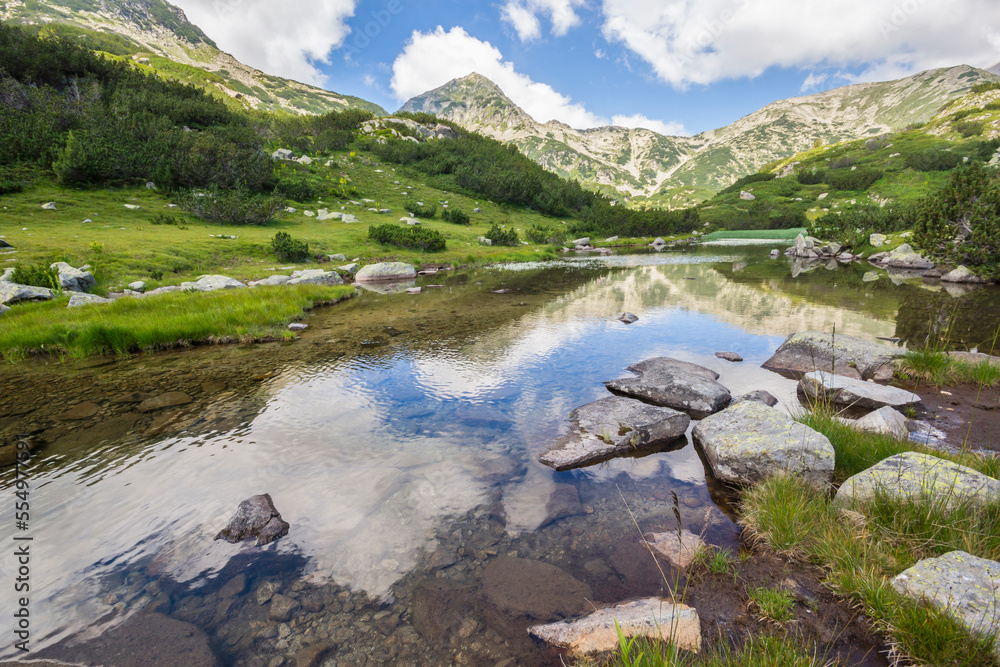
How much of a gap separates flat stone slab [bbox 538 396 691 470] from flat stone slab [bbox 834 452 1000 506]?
2.73 meters

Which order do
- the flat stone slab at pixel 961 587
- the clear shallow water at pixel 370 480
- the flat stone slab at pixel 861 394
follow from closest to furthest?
the flat stone slab at pixel 961 587
the clear shallow water at pixel 370 480
the flat stone slab at pixel 861 394

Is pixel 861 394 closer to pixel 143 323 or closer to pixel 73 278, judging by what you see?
pixel 143 323

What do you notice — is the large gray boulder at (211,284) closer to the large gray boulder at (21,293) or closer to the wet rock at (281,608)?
the large gray boulder at (21,293)

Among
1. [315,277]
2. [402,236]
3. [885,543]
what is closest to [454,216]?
[402,236]

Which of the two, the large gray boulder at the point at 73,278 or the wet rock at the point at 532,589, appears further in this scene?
the large gray boulder at the point at 73,278

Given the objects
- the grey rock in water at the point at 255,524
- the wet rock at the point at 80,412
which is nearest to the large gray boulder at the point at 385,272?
the wet rock at the point at 80,412

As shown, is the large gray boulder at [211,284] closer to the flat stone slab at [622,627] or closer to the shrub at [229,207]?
the shrub at [229,207]

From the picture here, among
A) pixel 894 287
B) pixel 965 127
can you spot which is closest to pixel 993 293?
pixel 894 287

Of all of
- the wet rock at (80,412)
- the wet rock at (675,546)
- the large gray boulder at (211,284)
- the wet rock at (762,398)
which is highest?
the large gray boulder at (211,284)

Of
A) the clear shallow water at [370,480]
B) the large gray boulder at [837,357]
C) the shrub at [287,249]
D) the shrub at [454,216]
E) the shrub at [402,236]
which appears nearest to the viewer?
the clear shallow water at [370,480]

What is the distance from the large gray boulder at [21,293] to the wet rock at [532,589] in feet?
68.3

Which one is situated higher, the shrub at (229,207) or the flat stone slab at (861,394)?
the shrub at (229,207)

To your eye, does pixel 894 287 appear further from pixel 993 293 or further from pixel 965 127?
pixel 965 127

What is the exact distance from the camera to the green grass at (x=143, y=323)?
10859 mm
